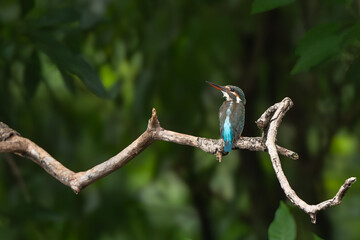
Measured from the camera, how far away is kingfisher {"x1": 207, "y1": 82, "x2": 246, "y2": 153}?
1516mm

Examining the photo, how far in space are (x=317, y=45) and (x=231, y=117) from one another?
32cm

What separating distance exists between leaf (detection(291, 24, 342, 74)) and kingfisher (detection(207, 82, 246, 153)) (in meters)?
0.19

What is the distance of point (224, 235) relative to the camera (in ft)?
11.6

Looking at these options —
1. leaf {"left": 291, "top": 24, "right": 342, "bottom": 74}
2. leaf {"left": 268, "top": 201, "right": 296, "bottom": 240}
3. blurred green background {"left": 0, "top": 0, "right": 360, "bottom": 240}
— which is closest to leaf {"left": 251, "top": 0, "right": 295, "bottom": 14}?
leaf {"left": 291, "top": 24, "right": 342, "bottom": 74}

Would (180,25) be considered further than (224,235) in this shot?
No

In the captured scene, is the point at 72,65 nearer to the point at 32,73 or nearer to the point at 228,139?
the point at 32,73

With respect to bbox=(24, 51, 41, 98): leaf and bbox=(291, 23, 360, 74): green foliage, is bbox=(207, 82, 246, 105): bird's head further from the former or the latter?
bbox=(24, 51, 41, 98): leaf

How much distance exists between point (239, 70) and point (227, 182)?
2.16 ft

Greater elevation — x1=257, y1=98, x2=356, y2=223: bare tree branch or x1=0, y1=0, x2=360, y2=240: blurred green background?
x1=0, y1=0, x2=360, y2=240: blurred green background

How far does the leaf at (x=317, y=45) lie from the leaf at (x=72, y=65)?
2.15 feet

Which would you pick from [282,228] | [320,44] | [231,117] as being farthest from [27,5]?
[282,228]


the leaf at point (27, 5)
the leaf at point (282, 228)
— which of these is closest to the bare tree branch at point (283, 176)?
the leaf at point (282, 228)

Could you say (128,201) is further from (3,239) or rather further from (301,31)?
(301,31)

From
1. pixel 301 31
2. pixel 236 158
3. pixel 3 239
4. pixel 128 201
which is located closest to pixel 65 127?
pixel 128 201
